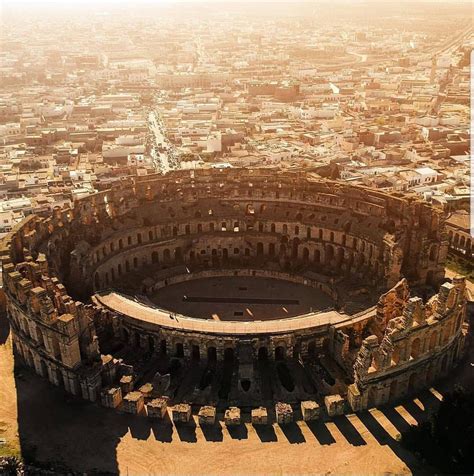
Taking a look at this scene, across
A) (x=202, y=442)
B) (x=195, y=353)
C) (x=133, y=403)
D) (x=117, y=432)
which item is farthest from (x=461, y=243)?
(x=117, y=432)

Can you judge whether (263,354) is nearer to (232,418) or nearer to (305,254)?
(232,418)

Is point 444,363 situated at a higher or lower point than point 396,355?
lower

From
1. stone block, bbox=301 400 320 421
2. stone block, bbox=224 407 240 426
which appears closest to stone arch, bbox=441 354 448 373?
stone block, bbox=301 400 320 421

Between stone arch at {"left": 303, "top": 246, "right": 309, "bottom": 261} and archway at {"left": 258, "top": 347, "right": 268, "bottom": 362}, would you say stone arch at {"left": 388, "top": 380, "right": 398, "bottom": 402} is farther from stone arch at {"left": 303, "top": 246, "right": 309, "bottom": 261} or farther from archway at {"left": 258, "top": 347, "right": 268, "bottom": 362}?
stone arch at {"left": 303, "top": 246, "right": 309, "bottom": 261}

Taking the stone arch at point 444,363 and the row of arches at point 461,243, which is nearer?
the stone arch at point 444,363

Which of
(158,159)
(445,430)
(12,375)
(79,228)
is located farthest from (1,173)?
(445,430)

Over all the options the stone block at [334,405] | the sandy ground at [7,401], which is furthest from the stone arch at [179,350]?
the stone block at [334,405]

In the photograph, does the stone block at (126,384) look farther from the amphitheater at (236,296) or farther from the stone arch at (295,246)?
the stone arch at (295,246)
